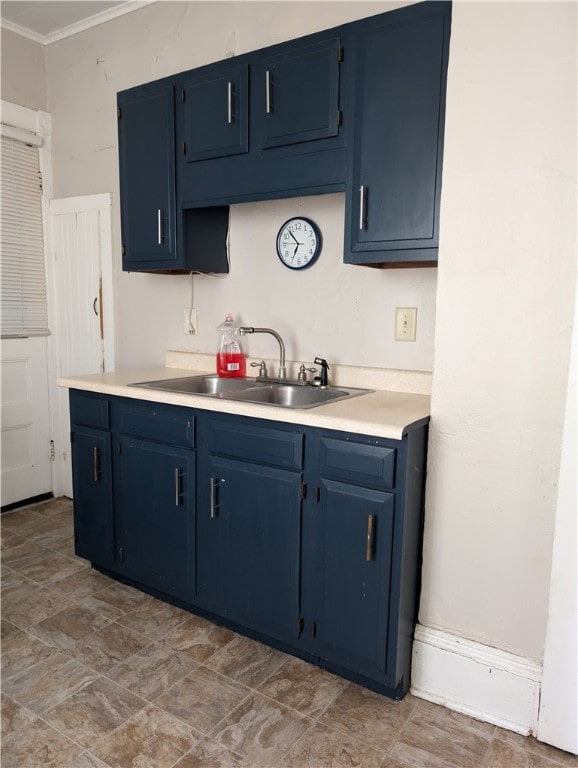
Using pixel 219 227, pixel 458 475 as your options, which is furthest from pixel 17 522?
pixel 458 475

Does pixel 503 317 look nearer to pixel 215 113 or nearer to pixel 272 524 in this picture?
pixel 272 524

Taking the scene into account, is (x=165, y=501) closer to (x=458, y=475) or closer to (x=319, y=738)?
(x=319, y=738)

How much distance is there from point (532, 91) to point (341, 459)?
3.88 feet

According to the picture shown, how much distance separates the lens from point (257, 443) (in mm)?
1981

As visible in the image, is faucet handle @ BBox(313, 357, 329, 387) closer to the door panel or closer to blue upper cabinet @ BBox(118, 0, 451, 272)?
blue upper cabinet @ BBox(118, 0, 451, 272)

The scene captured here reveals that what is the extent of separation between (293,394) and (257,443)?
1.69 feet

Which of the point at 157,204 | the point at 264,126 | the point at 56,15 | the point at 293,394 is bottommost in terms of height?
the point at 293,394

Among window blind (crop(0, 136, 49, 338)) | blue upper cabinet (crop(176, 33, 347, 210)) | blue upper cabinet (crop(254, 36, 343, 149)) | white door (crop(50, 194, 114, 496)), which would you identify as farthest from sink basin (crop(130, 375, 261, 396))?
window blind (crop(0, 136, 49, 338))

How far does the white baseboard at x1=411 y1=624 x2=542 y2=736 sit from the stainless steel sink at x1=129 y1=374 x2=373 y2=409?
915mm

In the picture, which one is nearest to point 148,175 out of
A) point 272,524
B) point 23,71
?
point 23,71

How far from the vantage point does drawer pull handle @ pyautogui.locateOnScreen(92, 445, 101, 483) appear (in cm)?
253

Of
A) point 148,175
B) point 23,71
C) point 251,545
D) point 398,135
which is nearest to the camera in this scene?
point 398,135

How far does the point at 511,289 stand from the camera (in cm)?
166

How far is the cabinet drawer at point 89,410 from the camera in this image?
2467 millimetres
